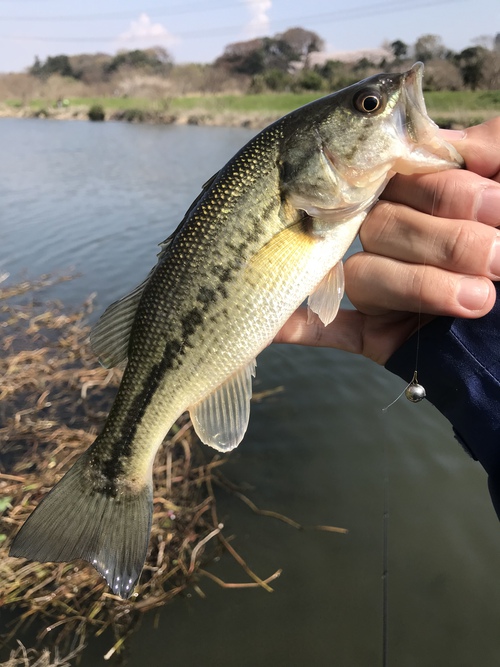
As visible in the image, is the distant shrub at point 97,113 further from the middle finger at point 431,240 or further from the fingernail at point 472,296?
the fingernail at point 472,296

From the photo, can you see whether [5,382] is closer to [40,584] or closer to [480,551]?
[40,584]

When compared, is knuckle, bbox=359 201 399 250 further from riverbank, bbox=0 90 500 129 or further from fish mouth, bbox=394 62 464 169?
riverbank, bbox=0 90 500 129

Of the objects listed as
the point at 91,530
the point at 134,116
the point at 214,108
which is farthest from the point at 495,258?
the point at 134,116

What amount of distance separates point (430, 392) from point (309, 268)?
2.62 feet

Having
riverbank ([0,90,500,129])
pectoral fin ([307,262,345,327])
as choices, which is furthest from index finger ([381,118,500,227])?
riverbank ([0,90,500,129])

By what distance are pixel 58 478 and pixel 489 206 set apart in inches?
171

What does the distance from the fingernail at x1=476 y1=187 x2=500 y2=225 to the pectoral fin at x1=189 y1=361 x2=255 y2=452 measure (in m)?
1.16

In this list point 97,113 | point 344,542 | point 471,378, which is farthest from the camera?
point 97,113

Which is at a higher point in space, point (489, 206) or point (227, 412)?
point (489, 206)

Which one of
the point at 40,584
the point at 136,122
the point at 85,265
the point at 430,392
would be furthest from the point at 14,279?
the point at 136,122

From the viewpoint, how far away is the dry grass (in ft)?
12.1

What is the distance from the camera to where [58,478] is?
14.6 ft

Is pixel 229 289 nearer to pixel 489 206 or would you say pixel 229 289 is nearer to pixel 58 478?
pixel 489 206

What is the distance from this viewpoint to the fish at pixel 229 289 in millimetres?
1859
